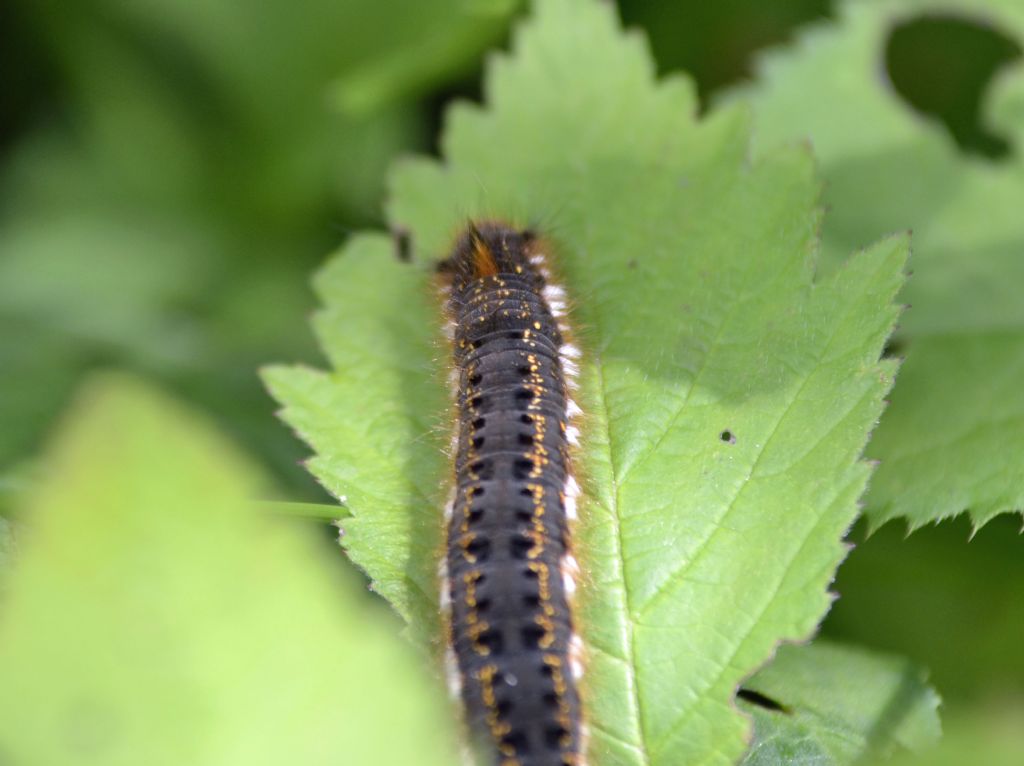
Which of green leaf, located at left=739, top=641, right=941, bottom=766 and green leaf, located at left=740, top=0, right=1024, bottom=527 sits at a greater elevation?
green leaf, located at left=740, top=0, right=1024, bottom=527

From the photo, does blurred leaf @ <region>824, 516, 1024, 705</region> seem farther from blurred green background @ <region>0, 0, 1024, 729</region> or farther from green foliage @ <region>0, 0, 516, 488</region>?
green foliage @ <region>0, 0, 516, 488</region>

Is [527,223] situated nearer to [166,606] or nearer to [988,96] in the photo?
[166,606]

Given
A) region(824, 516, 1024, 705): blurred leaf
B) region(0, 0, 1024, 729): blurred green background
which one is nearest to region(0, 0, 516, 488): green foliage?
region(0, 0, 1024, 729): blurred green background

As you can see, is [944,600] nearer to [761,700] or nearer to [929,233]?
[761,700]

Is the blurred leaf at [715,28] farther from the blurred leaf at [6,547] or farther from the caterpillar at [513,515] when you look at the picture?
the blurred leaf at [6,547]

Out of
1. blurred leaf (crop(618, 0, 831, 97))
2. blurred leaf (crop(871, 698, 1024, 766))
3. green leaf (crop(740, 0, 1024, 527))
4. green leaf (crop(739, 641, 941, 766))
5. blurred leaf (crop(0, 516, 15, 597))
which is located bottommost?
blurred leaf (crop(871, 698, 1024, 766))

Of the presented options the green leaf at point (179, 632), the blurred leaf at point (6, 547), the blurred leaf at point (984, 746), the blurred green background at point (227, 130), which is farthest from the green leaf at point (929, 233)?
A: the blurred leaf at point (6, 547)

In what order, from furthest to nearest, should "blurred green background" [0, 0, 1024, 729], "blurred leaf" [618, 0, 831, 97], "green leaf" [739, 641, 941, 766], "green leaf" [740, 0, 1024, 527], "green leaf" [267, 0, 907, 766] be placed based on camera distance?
"blurred leaf" [618, 0, 831, 97]
"blurred green background" [0, 0, 1024, 729]
"green leaf" [740, 0, 1024, 527]
"green leaf" [739, 641, 941, 766]
"green leaf" [267, 0, 907, 766]
